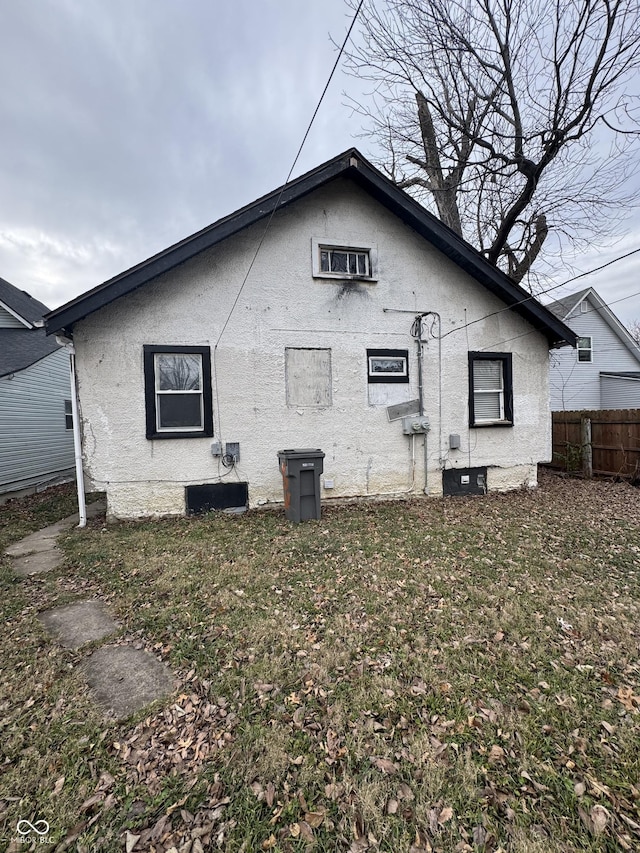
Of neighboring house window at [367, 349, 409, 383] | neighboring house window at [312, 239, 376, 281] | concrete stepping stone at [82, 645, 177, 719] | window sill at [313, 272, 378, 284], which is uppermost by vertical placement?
neighboring house window at [312, 239, 376, 281]

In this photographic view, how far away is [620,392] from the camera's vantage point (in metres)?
18.3

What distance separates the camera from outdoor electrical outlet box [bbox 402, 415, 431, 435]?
758cm

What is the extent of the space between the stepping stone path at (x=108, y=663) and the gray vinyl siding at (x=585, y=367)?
67.7 ft

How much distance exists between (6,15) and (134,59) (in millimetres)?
1940

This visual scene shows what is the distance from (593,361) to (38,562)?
23.0 meters

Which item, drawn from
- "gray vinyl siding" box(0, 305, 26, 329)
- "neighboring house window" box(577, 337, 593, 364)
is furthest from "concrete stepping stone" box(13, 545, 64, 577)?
"neighboring house window" box(577, 337, 593, 364)

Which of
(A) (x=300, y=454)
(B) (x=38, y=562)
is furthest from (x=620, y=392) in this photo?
(B) (x=38, y=562)

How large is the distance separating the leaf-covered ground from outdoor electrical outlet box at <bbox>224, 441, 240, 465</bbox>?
2.25 m

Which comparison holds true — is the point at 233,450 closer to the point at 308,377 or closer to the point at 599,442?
the point at 308,377

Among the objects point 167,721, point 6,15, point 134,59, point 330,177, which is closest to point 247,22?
point 330,177

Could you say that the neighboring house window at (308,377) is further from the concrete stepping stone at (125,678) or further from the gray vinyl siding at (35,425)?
the gray vinyl siding at (35,425)

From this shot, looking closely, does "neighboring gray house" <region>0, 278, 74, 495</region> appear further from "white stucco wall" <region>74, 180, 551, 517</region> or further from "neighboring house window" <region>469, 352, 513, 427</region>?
"neighboring house window" <region>469, 352, 513, 427</region>

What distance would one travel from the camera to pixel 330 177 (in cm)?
684

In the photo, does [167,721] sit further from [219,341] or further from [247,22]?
[247,22]
